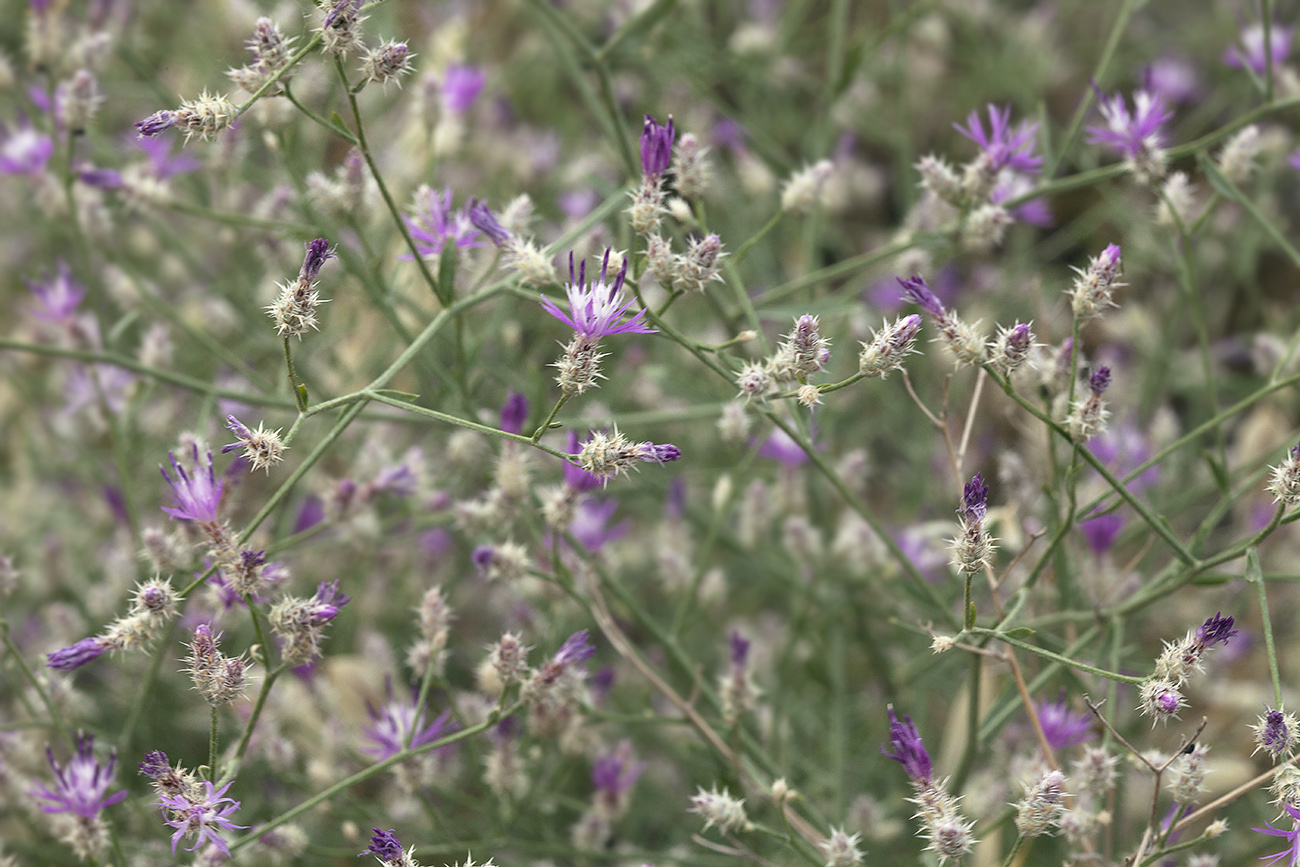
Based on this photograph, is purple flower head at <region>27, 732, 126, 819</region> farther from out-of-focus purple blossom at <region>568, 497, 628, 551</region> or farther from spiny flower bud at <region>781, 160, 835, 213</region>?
spiny flower bud at <region>781, 160, 835, 213</region>

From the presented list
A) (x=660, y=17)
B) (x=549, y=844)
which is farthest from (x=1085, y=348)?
(x=549, y=844)

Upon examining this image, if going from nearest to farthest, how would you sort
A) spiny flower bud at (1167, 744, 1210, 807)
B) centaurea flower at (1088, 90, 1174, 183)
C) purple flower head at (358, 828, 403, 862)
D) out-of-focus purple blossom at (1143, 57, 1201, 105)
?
purple flower head at (358, 828, 403, 862)
spiny flower bud at (1167, 744, 1210, 807)
centaurea flower at (1088, 90, 1174, 183)
out-of-focus purple blossom at (1143, 57, 1201, 105)

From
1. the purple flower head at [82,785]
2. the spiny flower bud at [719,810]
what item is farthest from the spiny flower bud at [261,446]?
the spiny flower bud at [719,810]

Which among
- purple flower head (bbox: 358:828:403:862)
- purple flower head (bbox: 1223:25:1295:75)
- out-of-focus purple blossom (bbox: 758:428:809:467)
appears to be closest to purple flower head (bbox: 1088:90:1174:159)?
purple flower head (bbox: 1223:25:1295:75)

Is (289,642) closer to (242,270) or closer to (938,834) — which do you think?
(938,834)

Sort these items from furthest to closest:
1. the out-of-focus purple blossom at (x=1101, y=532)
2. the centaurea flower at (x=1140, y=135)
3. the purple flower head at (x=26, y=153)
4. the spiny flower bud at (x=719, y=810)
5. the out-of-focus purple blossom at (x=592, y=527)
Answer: the purple flower head at (x=26, y=153) → the out-of-focus purple blossom at (x=592, y=527) → the out-of-focus purple blossom at (x=1101, y=532) → the centaurea flower at (x=1140, y=135) → the spiny flower bud at (x=719, y=810)

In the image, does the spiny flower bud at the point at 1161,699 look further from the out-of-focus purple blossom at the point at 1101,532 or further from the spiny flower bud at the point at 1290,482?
the out-of-focus purple blossom at the point at 1101,532
